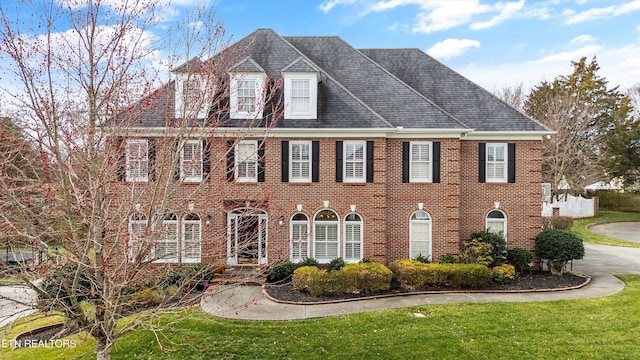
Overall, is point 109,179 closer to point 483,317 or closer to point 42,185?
point 42,185

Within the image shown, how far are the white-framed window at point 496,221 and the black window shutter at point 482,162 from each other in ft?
5.08

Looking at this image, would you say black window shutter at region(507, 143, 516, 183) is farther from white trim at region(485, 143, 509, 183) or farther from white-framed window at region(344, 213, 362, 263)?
white-framed window at region(344, 213, 362, 263)

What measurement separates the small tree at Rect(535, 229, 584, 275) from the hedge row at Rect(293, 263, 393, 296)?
708 centimetres

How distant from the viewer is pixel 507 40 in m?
17.7

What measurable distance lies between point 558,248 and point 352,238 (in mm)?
8121

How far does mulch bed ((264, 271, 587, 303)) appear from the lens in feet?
36.1

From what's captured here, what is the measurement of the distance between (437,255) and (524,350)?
20.2 feet

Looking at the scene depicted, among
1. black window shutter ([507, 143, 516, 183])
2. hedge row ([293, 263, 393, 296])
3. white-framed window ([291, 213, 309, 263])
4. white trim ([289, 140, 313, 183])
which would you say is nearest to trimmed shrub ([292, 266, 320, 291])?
hedge row ([293, 263, 393, 296])

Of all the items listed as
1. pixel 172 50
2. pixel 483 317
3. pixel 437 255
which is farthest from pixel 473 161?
pixel 172 50

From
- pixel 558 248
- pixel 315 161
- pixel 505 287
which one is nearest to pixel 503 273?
pixel 505 287

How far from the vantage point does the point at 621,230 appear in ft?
88.4

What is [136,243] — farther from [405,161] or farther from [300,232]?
[405,161]

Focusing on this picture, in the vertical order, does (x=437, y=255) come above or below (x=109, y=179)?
below

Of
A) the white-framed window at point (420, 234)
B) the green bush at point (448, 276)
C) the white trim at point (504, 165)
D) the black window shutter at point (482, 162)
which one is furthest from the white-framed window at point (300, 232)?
the white trim at point (504, 165)
